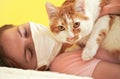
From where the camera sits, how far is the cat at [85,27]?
0.96 metres

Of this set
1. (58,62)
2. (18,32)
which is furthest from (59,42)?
(18,32)

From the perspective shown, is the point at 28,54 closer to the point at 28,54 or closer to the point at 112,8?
the point at 28,54

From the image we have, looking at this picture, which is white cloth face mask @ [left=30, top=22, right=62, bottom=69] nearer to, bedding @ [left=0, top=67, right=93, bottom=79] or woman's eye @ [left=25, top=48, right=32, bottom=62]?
woman's eye @ [left=25, top=48, right=32, bottom=62]

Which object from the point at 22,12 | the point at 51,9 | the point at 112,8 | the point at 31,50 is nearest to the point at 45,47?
the point at 31,50

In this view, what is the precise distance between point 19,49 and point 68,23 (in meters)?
0.27

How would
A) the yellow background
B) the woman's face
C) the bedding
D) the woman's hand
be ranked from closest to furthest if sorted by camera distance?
the bedding, the woman's hand, the woman's face, the yellow background

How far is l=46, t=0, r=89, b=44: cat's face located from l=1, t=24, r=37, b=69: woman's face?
169 mm

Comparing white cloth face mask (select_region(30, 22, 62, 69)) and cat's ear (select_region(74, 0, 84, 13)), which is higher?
cat's ear (select_region(74, 0, 84, 13))

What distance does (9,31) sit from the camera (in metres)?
1.14

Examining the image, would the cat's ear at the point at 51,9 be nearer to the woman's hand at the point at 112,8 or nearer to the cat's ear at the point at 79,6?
the cat's ear at the point at 79,6

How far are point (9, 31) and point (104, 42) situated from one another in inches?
17.1

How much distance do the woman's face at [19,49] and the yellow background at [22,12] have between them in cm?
43

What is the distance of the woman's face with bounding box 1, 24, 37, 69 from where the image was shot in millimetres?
1094

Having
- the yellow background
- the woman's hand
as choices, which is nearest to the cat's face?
the woman's hand
